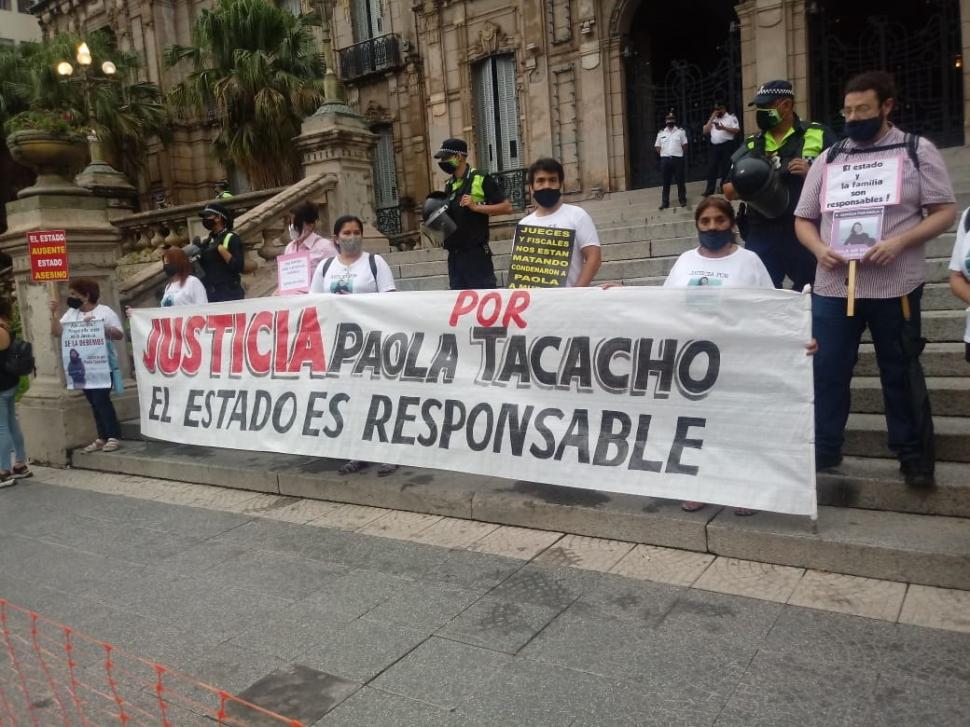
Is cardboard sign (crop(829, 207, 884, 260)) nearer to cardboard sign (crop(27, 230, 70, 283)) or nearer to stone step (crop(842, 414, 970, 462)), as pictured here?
stone step (crop(842, 414, 970, 462))

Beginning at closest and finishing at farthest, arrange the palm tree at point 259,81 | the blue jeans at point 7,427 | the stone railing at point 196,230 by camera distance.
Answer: the blue jeans at point 7,427, the stone railing at point 196,230, the palm tree at point 259,81

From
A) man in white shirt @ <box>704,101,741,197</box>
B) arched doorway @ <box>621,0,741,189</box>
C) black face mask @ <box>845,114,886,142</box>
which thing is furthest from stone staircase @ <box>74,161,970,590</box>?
arched doorway @ <box>621,0,741,189</box>

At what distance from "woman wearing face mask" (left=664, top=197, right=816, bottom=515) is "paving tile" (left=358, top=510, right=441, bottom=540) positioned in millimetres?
1569

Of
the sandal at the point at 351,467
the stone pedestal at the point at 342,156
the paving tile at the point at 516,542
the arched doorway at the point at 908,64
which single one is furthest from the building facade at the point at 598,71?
the paving tile at the point at 516,542

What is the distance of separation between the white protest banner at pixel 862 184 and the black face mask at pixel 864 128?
0.12m

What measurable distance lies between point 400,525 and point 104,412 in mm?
4030

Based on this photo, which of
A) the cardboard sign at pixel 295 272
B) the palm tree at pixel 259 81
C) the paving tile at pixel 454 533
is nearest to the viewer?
the paving tile at pixel 454 533

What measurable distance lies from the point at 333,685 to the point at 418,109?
784 inches

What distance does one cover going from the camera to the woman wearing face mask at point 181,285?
7.29 meters

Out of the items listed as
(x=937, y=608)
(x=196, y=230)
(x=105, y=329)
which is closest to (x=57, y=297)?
(x=105, y=329)

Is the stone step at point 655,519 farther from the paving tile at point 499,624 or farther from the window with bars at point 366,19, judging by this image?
the window with bars at point 366,19

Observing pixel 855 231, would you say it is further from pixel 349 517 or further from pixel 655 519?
pixel 349 517

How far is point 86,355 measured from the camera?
24.6ft

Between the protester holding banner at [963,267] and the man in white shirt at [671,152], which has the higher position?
the man in white shirt at [671,152]
